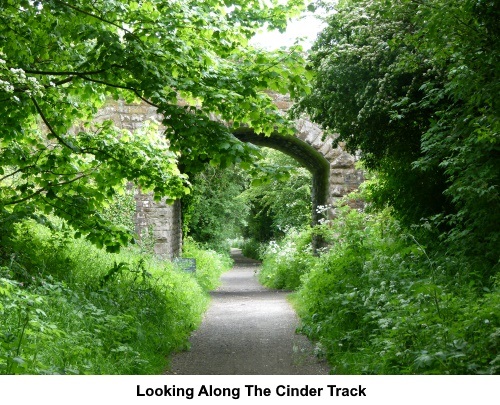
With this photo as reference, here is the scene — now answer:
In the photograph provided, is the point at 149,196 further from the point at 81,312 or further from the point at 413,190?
the point at 81,312

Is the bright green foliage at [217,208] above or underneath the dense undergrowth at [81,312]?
above

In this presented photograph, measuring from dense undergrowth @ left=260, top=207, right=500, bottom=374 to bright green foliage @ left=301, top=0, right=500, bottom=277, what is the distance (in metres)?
0.43

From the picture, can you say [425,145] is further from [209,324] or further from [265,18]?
[209,324]

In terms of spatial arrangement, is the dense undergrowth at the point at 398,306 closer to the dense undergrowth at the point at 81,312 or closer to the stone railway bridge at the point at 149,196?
the dense undergrowth at the point at 81,312

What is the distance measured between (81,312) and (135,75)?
2504mm

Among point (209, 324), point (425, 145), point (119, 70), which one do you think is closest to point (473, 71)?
point (425, 145)

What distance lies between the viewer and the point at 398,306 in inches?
237

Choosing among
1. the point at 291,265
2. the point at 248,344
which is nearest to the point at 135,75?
the point at 248,344

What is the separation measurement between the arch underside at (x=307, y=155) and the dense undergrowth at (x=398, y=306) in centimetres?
416

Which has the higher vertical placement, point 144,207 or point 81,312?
point 144,207

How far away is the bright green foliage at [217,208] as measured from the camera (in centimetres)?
2377

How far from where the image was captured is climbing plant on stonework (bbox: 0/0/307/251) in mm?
5777

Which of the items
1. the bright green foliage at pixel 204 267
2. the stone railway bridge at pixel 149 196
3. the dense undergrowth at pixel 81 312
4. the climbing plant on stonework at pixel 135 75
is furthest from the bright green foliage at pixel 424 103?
the bright green foliage at pixel 204 267

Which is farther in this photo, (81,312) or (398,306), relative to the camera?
(81,312)
